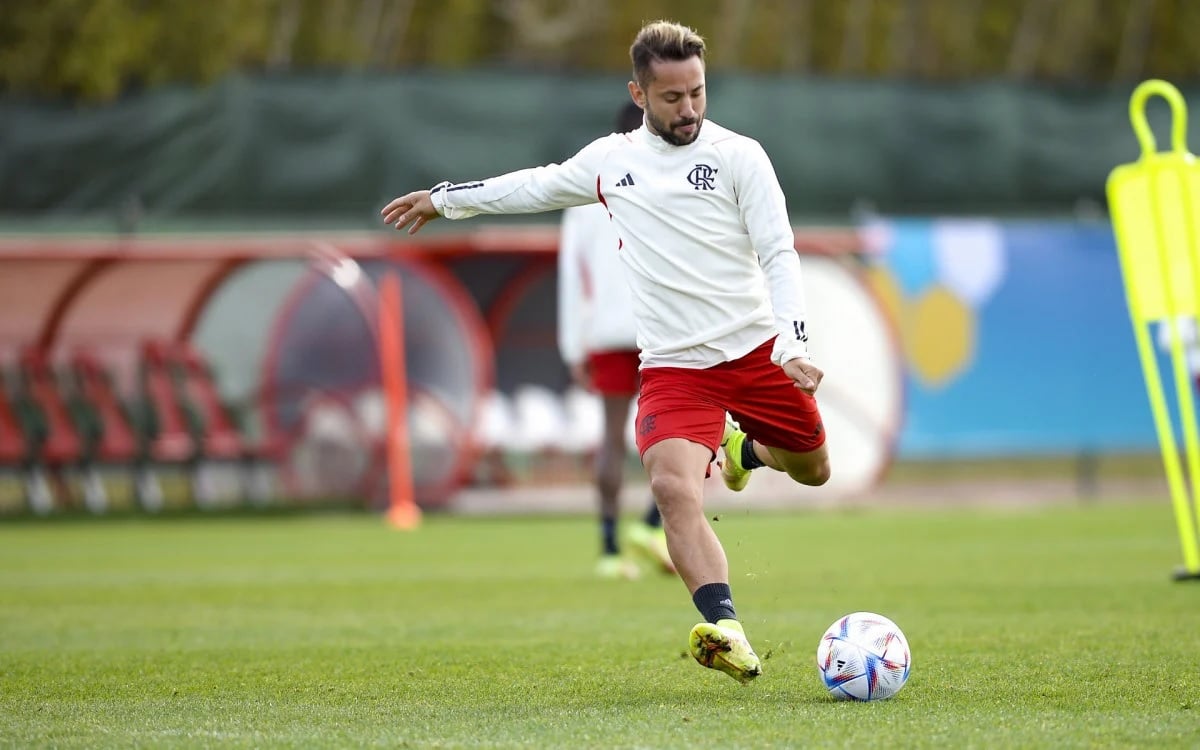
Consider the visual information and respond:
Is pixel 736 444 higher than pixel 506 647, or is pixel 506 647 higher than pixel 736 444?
pixel 736 444

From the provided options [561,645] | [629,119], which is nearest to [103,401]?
[629,119]

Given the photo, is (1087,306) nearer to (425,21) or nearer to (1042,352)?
(1042,352)

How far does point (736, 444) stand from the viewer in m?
6.45

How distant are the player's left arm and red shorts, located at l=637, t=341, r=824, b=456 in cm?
21

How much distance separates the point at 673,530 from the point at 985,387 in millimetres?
11734

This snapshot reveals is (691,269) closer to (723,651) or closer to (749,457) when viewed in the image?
(749,457)

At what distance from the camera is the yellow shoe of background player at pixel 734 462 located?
21.1 ft

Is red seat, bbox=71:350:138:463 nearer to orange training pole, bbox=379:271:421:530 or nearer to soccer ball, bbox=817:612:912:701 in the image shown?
orange training pole, bbox=379:271:421:530

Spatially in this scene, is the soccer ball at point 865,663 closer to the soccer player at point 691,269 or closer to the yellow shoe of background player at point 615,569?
the soccer player at point 691,269

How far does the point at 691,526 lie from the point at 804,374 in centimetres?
58

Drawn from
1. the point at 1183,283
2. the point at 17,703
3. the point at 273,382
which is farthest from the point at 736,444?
the point at 273,382

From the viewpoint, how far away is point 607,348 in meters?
9.59

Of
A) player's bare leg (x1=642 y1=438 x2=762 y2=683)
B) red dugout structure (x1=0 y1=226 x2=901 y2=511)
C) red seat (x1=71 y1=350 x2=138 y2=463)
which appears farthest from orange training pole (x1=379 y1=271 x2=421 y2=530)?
player's bare leg (x1=642 y1=438 x2=762 y2=683)

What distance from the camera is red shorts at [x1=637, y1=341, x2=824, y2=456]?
578 cm
